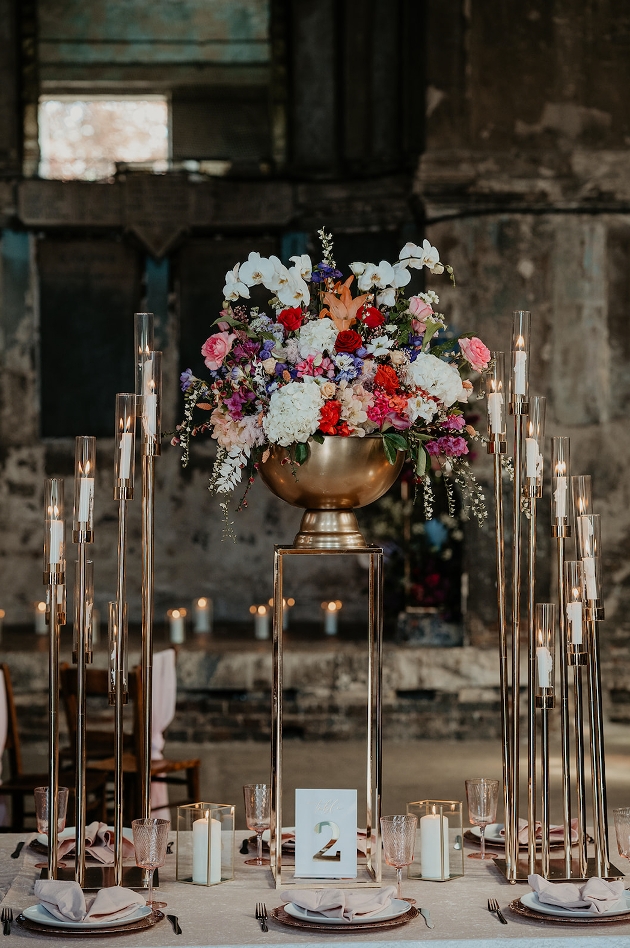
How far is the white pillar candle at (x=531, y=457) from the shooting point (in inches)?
120

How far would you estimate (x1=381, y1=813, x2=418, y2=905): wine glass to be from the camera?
2768mm

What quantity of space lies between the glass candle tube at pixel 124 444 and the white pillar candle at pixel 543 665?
108 cm

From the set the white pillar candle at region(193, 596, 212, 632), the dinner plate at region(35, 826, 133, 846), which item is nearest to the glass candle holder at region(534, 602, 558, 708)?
the dinner plate at region(35, 826, 133, 846)

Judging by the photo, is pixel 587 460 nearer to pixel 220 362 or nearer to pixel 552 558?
pixel 552 558

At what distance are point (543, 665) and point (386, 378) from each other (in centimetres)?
80

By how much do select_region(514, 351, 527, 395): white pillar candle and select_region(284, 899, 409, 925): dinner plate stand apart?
4.18ft

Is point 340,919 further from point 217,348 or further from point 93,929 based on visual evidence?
point 217,348

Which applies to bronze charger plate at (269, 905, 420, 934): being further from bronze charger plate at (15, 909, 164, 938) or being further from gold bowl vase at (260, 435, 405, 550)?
gold bowl vase at (260, 435, 405, 550)

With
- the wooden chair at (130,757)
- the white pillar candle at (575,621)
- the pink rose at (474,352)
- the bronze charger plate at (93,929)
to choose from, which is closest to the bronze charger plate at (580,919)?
the white pillar candle at (575,621)

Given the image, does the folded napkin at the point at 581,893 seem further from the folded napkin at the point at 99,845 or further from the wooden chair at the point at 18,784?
the wooden chair at the point at 18,784

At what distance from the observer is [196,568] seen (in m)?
10.3

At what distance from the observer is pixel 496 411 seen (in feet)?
10.2

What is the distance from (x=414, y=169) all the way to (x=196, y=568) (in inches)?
147

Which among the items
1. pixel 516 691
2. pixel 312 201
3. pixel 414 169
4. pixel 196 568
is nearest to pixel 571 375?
pixel 414 169
